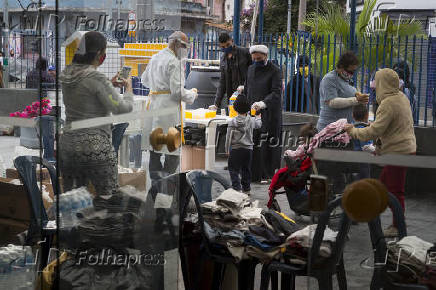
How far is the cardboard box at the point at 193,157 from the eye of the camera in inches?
309

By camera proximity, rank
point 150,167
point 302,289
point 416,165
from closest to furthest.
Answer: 1. point 416,165
2. point 150,167
3. point 302,289

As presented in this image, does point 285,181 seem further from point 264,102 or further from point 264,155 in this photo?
point 264,155

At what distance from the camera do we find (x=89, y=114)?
2541 mm

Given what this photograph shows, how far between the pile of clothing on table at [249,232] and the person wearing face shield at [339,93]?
2885 mm

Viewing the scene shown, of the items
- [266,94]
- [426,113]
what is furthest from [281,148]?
[426,113]

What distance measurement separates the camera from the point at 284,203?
7098 millimetres

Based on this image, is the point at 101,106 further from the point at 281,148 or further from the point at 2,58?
the point at 281,148

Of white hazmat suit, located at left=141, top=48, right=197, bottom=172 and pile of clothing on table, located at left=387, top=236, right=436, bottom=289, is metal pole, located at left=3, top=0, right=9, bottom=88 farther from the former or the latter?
pile of clothing on table, located at left=387, top=236, right=436, bottom=289

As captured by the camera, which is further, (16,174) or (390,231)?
(16,174)

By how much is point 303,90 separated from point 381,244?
6.80 meters

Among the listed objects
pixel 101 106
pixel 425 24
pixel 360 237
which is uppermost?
pixel 425 24

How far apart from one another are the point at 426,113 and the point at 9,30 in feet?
16.4

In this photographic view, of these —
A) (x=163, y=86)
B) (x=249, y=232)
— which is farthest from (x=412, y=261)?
(x=163, y=86)

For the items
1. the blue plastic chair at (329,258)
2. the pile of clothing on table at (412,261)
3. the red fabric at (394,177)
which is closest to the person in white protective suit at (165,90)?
the blue plastic chair at (329,258)
